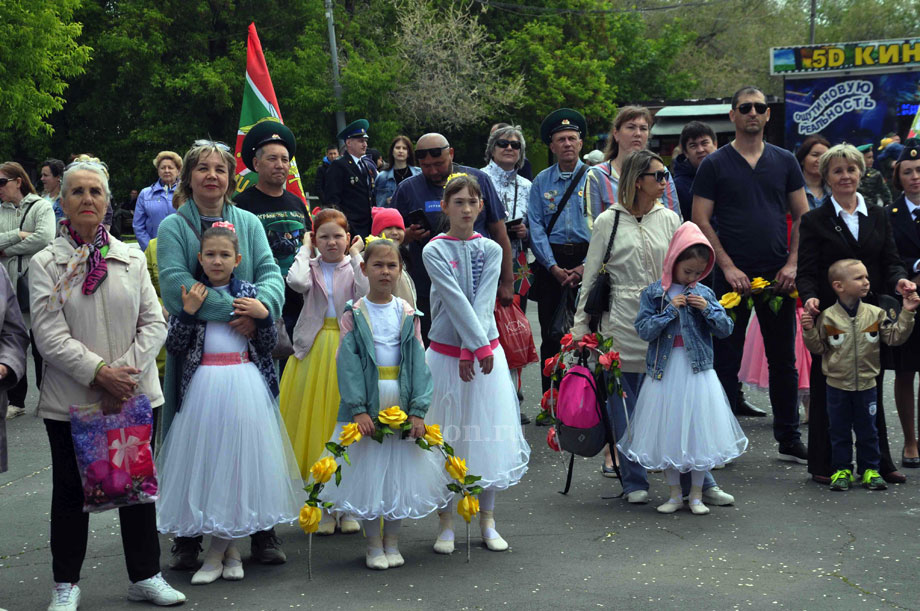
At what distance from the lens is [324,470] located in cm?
547

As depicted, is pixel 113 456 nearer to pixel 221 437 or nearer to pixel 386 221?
pixel 221 437

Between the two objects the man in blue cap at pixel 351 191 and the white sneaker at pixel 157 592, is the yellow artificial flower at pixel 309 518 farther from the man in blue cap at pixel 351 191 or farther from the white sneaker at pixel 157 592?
the man in blue cap at pixel 351 191

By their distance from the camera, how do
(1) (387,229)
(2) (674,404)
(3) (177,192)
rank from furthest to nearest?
1. (1) (387,229)
2. (2) (674,404)
3. (3) (177,192)

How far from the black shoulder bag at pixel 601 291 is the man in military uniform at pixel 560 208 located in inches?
65.0

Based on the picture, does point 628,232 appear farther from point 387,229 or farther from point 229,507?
point 229,507

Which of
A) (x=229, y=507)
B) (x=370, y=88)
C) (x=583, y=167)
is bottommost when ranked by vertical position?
(x=229, y=507)

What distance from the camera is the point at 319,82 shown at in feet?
112

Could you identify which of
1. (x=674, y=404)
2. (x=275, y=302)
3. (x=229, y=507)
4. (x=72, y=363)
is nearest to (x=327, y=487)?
(x=229, y=507)

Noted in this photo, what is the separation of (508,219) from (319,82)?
84.5 feet

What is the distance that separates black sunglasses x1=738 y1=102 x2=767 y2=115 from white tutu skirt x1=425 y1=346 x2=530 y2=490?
120 inches

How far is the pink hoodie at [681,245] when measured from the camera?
667 centimetres

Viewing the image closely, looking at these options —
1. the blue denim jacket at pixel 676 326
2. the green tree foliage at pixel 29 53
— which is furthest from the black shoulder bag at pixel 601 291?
the green tree foliage at pixel 29 53

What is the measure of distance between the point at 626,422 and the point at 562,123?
120 inches

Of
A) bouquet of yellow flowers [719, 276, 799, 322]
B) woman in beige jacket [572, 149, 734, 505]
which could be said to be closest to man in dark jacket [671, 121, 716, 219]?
bouquet of yellow flowers [719, 276, 799, 322]
